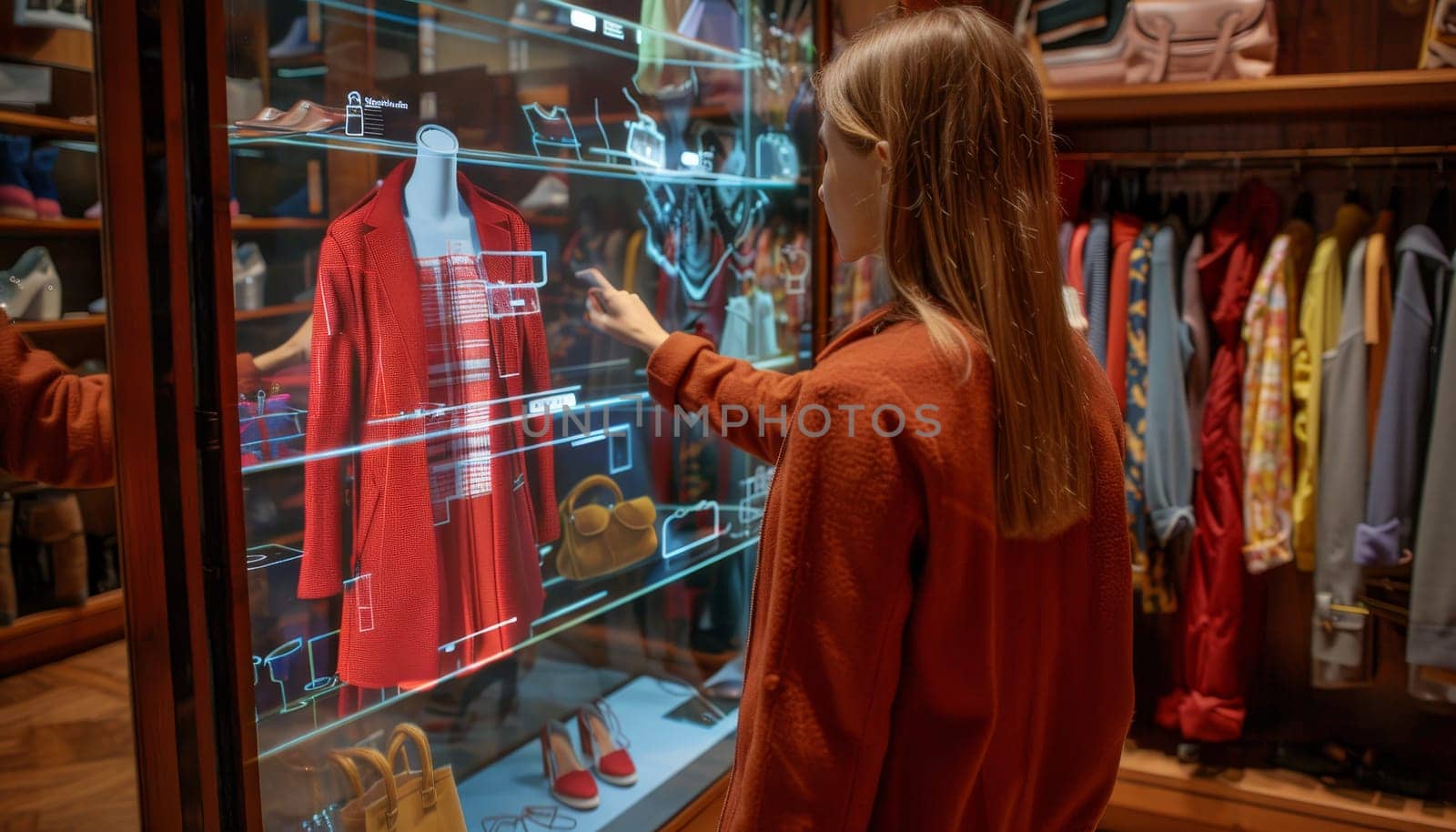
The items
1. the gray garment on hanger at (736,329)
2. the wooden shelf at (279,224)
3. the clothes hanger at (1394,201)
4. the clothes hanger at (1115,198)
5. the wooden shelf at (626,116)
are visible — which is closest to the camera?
the wooden shelf at (279,224)

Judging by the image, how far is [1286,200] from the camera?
9.04 feet

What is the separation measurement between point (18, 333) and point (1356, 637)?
2523mm

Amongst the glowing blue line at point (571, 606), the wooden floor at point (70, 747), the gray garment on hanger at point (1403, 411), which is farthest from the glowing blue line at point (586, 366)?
the gray garment on hanger at point (1403, 411)

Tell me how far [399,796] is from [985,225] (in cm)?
111

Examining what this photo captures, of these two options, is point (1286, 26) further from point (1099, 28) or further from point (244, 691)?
point (244, 691)

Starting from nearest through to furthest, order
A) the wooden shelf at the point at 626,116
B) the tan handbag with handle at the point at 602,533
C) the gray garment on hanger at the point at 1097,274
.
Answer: the wooden shelf at the point at 626,116, the tan handbag with handle at the point at 602,533, the gray garment on hanger at the point at 1097,274

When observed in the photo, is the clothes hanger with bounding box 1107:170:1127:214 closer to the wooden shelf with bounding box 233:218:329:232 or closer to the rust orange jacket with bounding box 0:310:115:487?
the wooden shelf with bounding box 233:218:329:232

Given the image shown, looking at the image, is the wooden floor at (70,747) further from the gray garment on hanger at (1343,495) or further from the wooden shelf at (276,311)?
the gray garment on hanger at (1343,495)

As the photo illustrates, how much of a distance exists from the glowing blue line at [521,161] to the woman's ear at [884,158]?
689 millimetres

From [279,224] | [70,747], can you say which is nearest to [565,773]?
[70,747]

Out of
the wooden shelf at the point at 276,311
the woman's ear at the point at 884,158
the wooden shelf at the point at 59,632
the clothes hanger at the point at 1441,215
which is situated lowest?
the wooden shelf at the point at 59,632

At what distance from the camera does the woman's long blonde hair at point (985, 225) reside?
103cm

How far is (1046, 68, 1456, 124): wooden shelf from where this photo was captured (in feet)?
7.57

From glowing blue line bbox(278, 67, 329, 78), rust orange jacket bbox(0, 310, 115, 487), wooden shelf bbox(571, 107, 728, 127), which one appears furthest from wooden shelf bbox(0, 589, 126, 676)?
wooden shelf bbox(571, 107, 728, 127)
